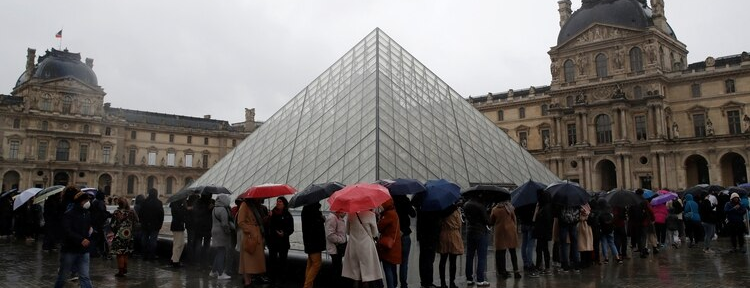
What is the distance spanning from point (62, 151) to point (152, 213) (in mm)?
48115

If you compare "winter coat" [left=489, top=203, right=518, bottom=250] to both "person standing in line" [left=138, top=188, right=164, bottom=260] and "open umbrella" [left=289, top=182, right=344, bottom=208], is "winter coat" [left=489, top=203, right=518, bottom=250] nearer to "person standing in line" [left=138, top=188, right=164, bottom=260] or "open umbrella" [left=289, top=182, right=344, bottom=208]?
"open umbrella" [left=289, top=182, right=344, bottom=208]

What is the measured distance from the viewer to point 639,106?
132 feet

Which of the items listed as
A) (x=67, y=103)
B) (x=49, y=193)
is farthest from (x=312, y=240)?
(x=67, y=103)

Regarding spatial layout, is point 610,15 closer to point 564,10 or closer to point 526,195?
point 564,10

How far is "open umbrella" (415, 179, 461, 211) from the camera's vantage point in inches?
259

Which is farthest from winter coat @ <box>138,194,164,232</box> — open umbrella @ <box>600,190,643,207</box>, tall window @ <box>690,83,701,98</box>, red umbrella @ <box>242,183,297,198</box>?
tall window @ <box>690,83,701,98</box>

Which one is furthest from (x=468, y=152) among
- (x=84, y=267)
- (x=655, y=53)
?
(x=655, y=53)

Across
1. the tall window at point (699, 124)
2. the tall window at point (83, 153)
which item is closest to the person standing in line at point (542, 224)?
the tall window at point (699, 124)

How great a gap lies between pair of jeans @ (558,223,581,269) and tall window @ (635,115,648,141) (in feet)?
118

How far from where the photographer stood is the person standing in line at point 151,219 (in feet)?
29.9

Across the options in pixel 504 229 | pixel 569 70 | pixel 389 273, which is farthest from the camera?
pixel 569 70

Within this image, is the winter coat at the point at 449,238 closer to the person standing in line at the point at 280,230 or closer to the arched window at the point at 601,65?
the person standing in line at the point at 280,230

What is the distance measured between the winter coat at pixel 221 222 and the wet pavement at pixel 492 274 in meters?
0.58

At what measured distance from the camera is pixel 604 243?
939 cm
